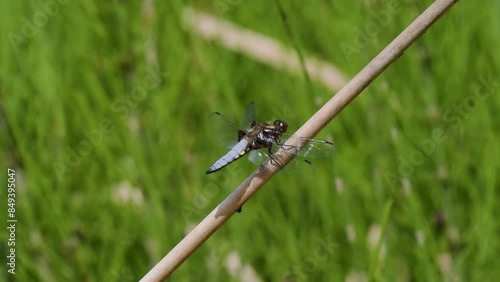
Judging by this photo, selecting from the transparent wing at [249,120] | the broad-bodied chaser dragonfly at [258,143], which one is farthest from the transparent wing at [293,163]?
the transparent wing at [249,120]

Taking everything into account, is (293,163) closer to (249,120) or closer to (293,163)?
(293,163)

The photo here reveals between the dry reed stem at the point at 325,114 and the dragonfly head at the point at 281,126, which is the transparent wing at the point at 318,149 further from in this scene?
the dry reed stem at the point at 325,114

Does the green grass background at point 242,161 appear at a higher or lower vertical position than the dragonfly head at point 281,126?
higher

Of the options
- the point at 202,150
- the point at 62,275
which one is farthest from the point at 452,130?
the point at 62,275

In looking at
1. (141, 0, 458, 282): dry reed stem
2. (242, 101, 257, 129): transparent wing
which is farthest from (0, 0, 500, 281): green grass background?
(141, 0, 458, 282): dry reed stem

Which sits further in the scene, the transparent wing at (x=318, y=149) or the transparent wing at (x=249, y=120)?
the transparent wing at (x=249, y=120)
